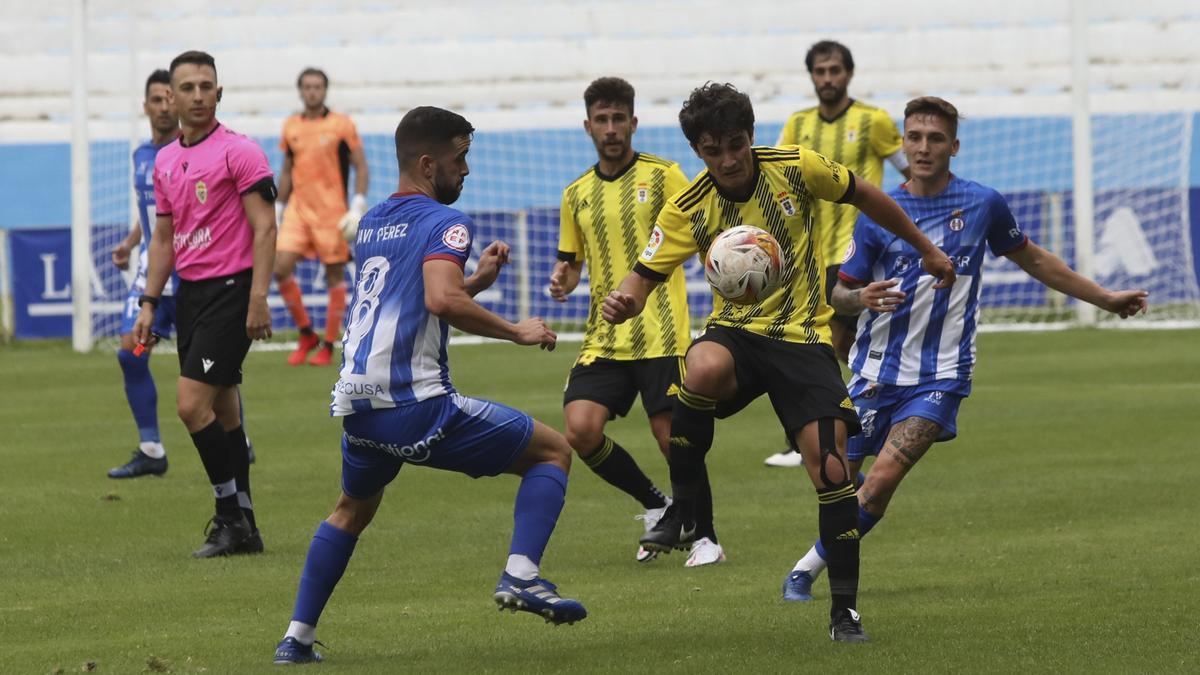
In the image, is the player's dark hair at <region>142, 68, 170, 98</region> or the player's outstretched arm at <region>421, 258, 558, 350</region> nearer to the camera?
the player's outstretched arm at <region>421, 258, 558, 350</region>

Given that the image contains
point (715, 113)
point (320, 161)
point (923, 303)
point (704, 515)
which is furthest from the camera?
point (320, 161)

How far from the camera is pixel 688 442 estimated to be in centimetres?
683

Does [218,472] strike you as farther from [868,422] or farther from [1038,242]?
[1038,242]

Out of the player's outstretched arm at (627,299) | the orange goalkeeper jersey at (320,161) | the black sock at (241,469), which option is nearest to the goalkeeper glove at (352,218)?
the orange goalkeeper jersey at (320,161)

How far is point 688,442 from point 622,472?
1818 mm

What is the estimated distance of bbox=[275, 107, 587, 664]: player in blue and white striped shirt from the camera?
19.4ft

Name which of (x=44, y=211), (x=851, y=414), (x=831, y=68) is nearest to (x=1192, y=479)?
(x=831, y=68)

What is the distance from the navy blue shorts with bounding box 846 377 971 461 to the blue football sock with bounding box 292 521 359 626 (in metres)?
2.21

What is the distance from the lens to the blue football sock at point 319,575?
609 centimetres

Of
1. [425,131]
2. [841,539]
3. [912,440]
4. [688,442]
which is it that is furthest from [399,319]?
[912,440]

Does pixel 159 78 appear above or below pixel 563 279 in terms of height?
above

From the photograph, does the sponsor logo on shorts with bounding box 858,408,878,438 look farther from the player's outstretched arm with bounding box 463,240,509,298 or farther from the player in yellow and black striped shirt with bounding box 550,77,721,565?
the player's outstretched arm with bounding box 463,240,509,298

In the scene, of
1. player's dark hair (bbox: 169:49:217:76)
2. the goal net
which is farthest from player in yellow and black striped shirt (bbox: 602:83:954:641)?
the goal net

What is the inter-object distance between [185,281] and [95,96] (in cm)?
2131
